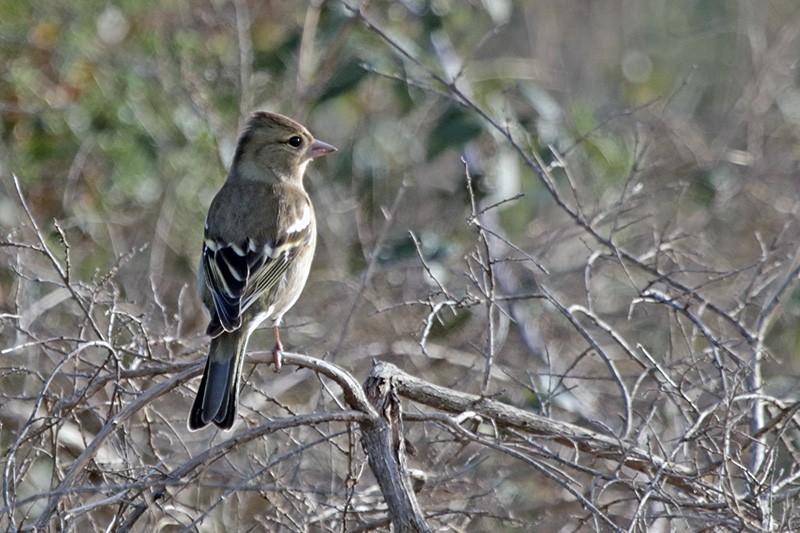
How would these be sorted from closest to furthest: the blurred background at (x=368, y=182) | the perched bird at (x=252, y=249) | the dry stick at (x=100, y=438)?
the dry stick at (x=100, y=438)
the perched bird at (x=252, y=249)
the blurred background at (x=368, y=182)

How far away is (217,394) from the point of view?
16.3ft

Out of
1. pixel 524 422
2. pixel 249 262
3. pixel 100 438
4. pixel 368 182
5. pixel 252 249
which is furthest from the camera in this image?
pixel 368 182

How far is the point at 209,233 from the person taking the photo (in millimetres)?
6270

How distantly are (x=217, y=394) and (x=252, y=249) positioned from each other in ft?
4.26

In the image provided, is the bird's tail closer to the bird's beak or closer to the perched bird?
the perched bird

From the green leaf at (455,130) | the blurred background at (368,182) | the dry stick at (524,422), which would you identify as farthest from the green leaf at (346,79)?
the dry stick at (524,422)

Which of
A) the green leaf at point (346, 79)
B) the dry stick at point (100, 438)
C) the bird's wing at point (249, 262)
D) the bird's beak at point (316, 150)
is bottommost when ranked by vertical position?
the dry stick at point (100, 438)

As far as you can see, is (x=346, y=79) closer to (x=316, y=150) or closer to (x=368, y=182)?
(x=316, y=150)

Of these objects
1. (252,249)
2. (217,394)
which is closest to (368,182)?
(252,249)

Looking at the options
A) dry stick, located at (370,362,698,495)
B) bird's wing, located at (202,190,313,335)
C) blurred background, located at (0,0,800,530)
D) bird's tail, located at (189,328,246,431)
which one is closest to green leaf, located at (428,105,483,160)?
blurred background, located at (0,0,800,530)

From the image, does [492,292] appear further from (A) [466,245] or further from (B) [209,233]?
(A) [466,245]

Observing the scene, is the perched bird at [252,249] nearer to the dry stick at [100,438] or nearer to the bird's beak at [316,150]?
the bird's beak at [316,150]

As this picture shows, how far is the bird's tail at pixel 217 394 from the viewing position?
493 centimetres

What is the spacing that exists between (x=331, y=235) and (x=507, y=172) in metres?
→ 1.81
